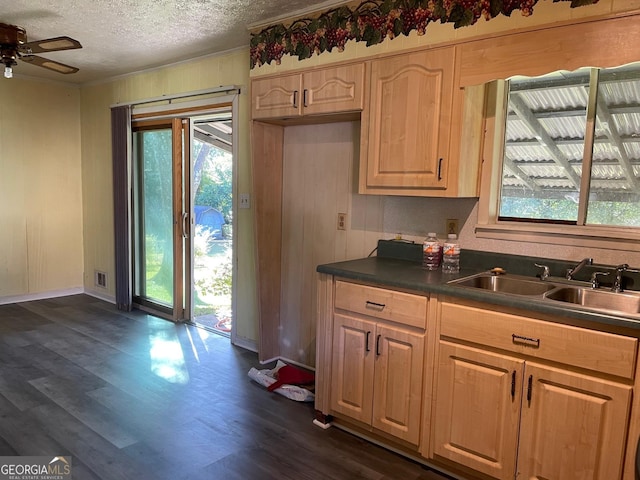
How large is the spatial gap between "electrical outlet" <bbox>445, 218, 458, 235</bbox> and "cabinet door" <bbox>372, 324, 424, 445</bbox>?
28.2 inches

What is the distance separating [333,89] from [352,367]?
159 centimetres

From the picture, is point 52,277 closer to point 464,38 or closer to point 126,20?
point 126,20

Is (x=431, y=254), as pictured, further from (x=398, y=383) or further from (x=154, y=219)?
(x=154, y=219)

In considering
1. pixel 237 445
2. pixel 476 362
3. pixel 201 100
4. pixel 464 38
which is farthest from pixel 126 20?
pixel 476 362

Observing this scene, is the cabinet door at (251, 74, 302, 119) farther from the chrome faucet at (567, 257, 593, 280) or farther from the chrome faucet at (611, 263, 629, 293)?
the chrome faucet at (611, 263, 629, 293)

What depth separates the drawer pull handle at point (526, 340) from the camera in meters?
1.82

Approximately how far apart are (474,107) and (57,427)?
2.80 meters

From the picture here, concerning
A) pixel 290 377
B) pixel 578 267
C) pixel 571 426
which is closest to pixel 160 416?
pixel 290 377

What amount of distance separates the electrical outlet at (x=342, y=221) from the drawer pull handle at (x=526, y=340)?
1.48 meters

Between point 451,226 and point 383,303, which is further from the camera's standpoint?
point 451,226

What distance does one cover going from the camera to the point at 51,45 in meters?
2.72

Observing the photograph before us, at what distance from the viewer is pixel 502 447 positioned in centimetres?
194

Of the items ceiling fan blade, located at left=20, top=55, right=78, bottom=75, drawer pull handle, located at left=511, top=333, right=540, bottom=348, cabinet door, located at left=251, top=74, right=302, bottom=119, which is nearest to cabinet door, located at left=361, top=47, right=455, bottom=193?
cabinet door, located at left=251, top=74, right=302, bottom=119

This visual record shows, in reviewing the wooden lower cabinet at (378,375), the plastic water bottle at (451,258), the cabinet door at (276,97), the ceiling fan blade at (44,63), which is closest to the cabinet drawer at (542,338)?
the wooden lower cabinet at (378,375)
